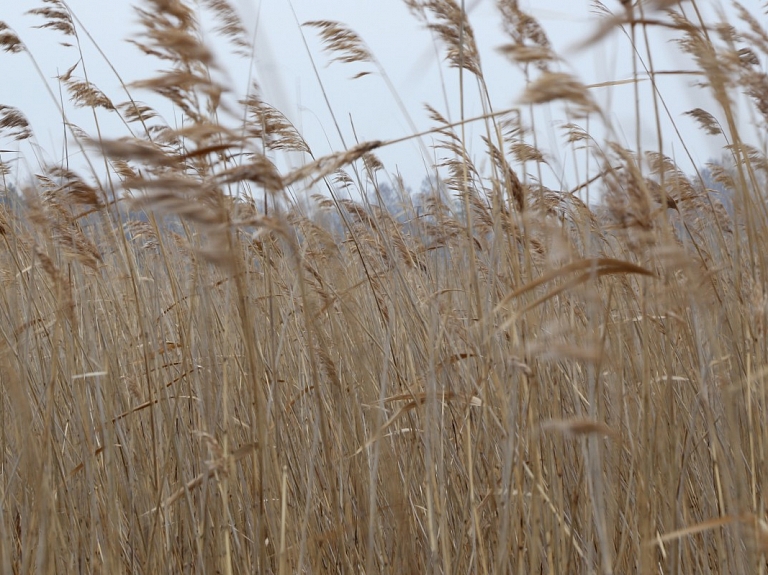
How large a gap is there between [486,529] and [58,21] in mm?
1720

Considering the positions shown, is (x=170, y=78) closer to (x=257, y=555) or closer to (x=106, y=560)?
(x=257, y=555)

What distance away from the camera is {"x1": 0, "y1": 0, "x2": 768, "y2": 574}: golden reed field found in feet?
2.79

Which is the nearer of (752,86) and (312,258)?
(752,86)

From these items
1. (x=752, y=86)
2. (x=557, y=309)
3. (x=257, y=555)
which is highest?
(x=752, y=86)

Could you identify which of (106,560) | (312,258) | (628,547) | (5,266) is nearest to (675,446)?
(628,547)

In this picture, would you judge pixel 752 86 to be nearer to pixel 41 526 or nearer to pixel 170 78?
pixel 170 78

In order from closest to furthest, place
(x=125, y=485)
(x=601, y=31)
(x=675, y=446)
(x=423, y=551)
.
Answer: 1. (x=601, y=31)
2. (x=675, y=446)
3. (x=125, y=485)
4. (x=423, y=551)

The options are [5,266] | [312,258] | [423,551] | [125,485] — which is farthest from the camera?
[5,266]

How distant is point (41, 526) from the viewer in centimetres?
105

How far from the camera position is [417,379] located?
1561mm

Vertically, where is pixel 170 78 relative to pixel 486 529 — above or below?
above

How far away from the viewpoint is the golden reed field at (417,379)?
850 mm

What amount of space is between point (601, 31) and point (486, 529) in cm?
111

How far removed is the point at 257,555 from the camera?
1.15 meters
